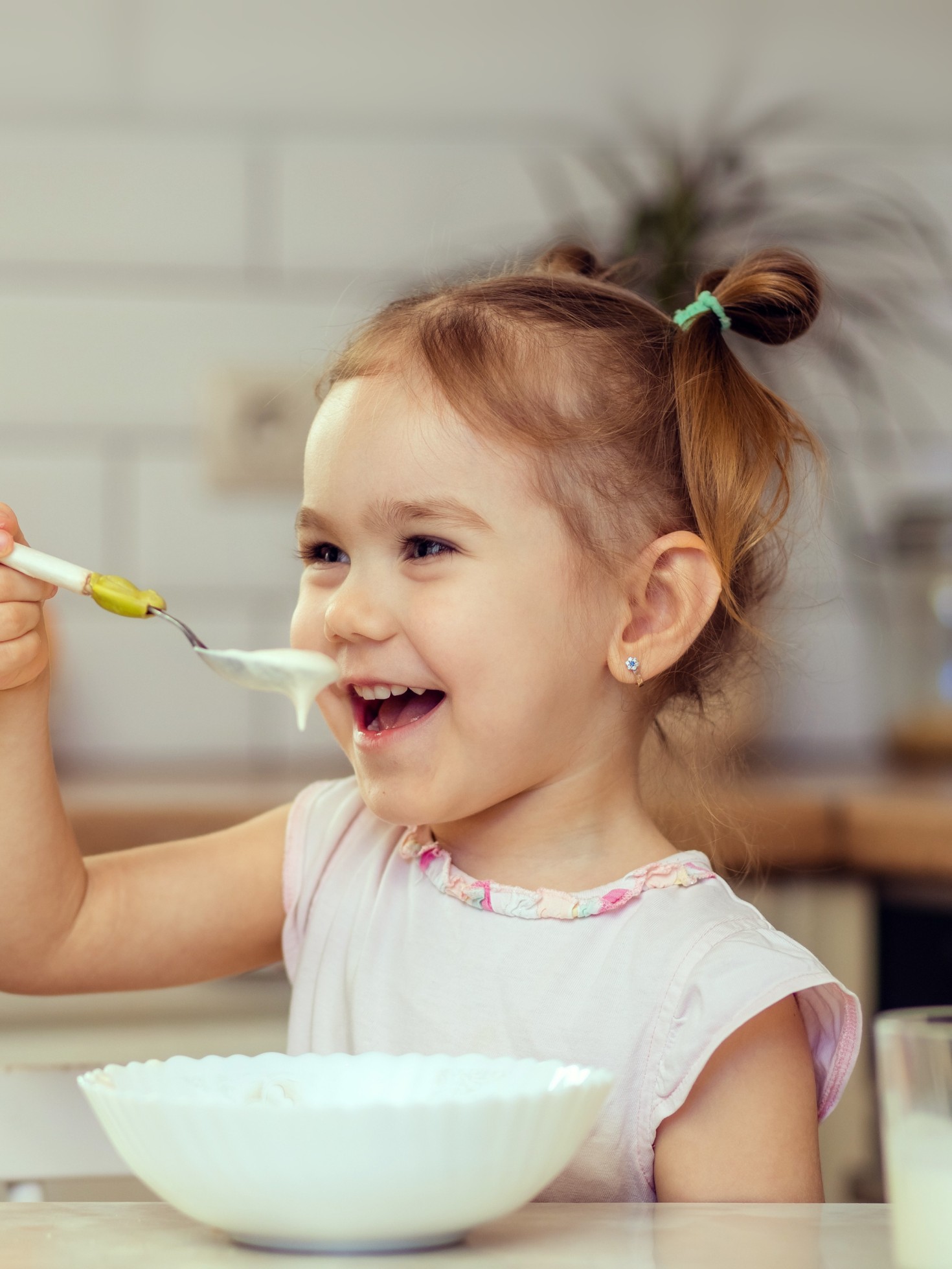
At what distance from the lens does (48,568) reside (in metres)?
0.66

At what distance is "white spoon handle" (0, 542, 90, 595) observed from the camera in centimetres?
Answer: 64

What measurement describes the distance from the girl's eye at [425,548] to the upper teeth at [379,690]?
2.8 inches

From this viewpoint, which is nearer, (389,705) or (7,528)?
(7,528)

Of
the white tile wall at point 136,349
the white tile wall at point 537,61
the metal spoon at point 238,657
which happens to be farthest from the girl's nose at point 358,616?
the white tile wall at point 537,61

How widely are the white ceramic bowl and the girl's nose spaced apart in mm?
338

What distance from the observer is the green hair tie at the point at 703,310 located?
2.89 feet

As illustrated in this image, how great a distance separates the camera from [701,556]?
84 centimetres

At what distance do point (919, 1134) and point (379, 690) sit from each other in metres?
0.43

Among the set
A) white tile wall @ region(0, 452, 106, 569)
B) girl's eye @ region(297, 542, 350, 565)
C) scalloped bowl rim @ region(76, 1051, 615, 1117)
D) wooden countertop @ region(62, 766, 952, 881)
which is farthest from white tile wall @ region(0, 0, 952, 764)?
scalloped bowl rim @ region(76, 1051, 615, 1117)

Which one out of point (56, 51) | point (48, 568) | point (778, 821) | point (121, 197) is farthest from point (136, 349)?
point (48, 568)

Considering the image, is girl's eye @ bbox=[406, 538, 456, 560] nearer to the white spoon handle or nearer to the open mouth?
the open mouth

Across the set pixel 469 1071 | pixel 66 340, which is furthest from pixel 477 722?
pixel 66 340

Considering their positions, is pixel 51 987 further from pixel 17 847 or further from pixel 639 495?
pixel 639 495

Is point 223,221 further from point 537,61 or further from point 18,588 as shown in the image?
point 18,588
